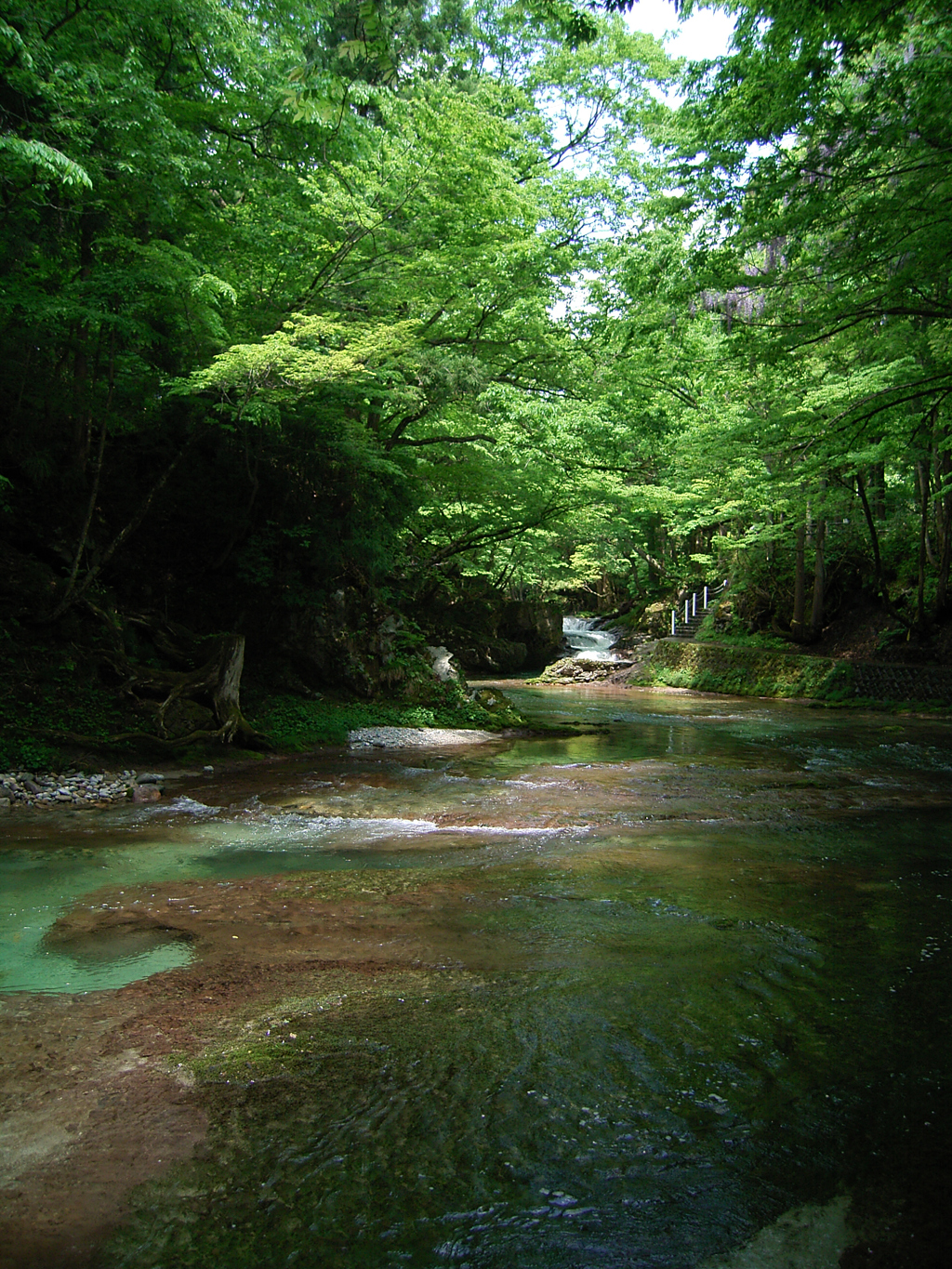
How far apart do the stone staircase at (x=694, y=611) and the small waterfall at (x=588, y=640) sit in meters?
2.88

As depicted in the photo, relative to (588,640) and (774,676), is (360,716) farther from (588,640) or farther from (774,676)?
(588,640)

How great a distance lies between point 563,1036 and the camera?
3148 mm

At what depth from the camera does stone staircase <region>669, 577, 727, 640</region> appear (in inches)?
1083

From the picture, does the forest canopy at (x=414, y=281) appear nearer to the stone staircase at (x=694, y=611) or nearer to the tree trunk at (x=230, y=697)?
the tree trunk at (x=230, y=697)

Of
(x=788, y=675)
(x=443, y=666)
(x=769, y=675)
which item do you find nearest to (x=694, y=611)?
(x=769, y=675)

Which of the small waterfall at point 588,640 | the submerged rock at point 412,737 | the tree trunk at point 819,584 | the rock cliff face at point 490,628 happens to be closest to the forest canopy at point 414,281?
the tree trunk at point 819,584

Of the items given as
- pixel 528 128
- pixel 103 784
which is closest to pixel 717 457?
pixel 528 128

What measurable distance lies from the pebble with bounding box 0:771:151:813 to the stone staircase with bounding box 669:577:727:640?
22.3m

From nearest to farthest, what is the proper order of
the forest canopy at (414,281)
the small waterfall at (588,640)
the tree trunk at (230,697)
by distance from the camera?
the forest canopy at (414,281) < the tree trunk at (230,697) < the small waterfall at (588,640)

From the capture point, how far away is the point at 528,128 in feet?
46.5

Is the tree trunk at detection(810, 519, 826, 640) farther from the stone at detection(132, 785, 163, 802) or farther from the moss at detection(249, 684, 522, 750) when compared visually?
the stone at detection(132, 785, 163, 802)

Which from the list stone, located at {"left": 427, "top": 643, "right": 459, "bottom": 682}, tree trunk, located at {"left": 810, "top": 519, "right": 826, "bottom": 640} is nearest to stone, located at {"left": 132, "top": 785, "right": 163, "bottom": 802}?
stone, located at {"left": 427, "top": 643, "right": 459, "bottom": 682}

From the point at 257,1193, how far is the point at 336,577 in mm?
11951

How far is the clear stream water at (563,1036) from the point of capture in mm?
2191
